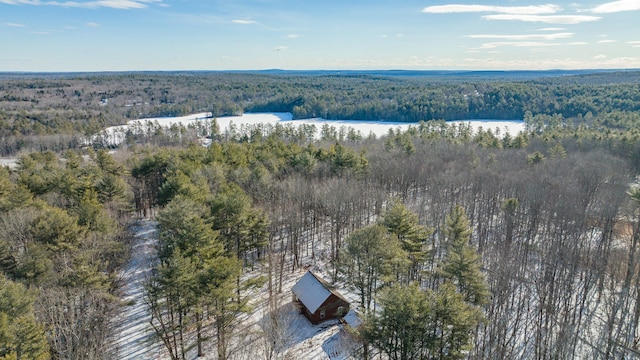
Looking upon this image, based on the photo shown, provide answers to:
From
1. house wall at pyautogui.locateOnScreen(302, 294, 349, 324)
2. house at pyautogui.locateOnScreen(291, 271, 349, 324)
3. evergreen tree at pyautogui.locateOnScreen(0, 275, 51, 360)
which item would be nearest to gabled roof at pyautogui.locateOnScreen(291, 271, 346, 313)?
house at pyautogui.locateOnScreen(291, 271, 349, 324)

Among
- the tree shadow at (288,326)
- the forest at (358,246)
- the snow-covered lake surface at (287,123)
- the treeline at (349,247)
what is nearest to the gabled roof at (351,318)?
the tree shadow at (288,326)

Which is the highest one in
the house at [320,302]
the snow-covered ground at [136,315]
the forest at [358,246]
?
the forest at [358,246]

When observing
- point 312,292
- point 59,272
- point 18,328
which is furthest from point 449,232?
point 59,272

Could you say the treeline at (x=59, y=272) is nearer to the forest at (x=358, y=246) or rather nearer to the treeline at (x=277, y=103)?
the forest at (x=358, y=246)

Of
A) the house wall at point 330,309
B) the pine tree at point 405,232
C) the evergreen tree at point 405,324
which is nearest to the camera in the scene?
the evergreen tree at point 405,324

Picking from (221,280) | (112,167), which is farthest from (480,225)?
(112,167)

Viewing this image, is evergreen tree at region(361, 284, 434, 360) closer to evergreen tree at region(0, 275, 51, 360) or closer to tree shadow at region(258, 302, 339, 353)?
tree shadow at region(258, 302, 339, 353)
